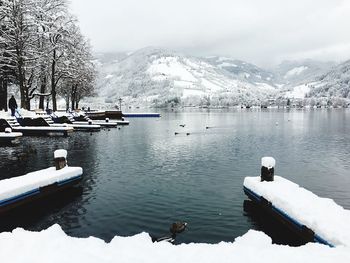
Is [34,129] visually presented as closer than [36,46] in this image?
Yes

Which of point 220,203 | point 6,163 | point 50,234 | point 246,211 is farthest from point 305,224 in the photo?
point 6,163

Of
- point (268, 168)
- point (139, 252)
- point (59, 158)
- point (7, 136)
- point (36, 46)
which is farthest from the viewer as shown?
point (36, 46)

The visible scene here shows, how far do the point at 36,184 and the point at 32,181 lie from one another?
0.24 m

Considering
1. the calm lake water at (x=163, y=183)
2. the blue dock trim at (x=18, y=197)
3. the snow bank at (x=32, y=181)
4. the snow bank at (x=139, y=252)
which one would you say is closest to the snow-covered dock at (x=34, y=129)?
the calm lake water at (x=163, y=183)

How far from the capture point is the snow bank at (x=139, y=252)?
7.79 meters

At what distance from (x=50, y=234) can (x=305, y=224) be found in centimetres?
801

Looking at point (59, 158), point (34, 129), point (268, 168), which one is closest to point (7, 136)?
point (34, 129)

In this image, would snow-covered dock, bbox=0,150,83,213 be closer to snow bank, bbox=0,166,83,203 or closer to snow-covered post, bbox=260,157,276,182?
snow bank, bbox=0,166,83,203

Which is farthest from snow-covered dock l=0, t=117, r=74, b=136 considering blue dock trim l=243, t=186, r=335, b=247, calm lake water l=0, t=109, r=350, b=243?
blue dock trim l=243, t=186, r=335, b=247

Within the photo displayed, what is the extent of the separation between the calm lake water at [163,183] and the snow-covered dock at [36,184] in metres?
0.54

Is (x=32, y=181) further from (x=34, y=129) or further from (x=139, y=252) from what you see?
(x=34, y=129)

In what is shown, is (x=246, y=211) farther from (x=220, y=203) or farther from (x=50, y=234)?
(x=50, y=234)

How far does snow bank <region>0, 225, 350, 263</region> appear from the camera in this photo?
25.6ft

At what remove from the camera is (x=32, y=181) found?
51.6 feet
